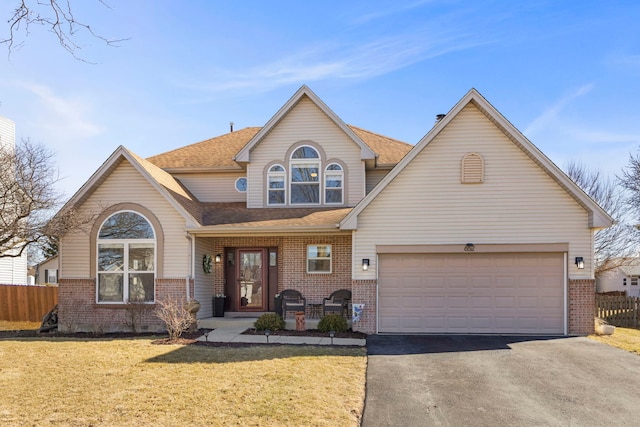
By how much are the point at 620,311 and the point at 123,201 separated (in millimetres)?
17377

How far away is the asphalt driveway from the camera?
250 inches

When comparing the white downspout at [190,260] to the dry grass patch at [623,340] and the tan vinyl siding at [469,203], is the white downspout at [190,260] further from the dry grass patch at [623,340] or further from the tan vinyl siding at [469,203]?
the dry grass patch at [623,340]

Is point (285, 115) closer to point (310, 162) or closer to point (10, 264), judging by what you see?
point (310, 162)

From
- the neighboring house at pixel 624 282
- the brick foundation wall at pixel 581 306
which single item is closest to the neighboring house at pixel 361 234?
the brick foundation wall at pixel 581 306

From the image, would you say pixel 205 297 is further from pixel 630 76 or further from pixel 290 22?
pixel 630 76

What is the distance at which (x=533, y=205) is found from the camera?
12.8 m

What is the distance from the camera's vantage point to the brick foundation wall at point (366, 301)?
13.0m

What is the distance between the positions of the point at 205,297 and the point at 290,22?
9627mm

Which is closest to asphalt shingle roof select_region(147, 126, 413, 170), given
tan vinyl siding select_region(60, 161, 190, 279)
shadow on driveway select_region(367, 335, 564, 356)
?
tan vinyl siding select_region(60, 161, 190, 279)

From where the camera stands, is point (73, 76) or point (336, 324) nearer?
point (73, 76)

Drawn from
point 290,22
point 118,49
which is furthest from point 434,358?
point 118,49

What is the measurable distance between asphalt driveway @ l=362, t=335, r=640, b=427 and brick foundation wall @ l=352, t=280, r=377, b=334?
1239 mm

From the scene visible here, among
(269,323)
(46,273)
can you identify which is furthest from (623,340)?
(46,273)

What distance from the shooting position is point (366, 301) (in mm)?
13039
